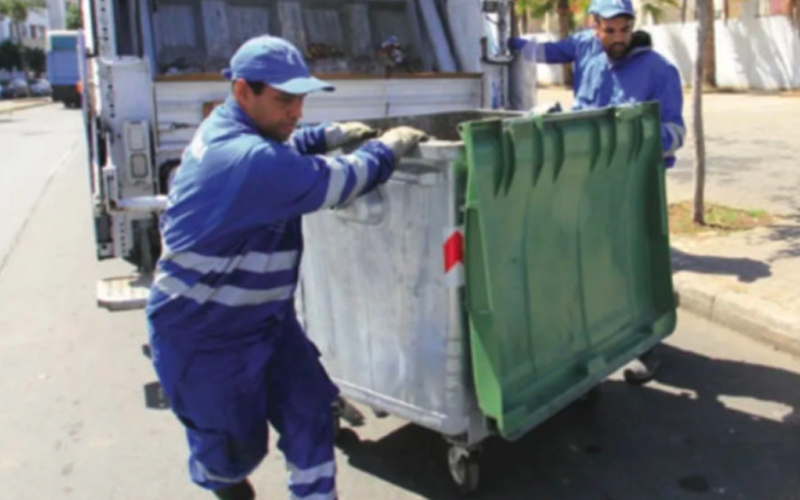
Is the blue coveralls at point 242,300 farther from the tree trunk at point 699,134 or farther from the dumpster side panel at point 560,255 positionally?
the tree trunk at point 699,134

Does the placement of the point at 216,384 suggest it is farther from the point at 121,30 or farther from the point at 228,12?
the point at 228,12

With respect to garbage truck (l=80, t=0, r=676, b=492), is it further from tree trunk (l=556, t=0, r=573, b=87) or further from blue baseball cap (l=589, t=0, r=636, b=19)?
tree trunk (l=556, t=0, r=573, b=87)

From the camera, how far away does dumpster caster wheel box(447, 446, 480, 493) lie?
341 cm

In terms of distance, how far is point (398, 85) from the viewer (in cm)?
632

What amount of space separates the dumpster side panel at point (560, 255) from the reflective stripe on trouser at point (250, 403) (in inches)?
23.6

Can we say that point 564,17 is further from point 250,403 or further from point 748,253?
point 250,403

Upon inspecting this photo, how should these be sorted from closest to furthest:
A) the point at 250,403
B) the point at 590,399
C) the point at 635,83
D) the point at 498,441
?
the point at 250,403 → the point at 498,441 → the point at 590,399 → the point at 635,83

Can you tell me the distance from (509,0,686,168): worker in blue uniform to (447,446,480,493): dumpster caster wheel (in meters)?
1.99

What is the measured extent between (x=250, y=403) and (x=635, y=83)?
2892 mm

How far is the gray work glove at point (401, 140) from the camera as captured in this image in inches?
116

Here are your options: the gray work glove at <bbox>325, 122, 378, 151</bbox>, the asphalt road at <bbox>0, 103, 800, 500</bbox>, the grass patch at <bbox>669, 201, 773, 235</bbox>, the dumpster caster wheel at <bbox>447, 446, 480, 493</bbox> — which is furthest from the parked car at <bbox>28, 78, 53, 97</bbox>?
the dumpster caster wheel at <bbox>447, 446, 480, 493</bbox>

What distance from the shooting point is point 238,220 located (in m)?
2.57

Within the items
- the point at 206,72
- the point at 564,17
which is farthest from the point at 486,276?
the point at 564,17

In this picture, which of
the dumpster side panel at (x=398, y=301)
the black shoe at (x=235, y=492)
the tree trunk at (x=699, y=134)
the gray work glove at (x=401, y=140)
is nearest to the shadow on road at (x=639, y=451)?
the dumpster side panel at (x=398, y=301)
